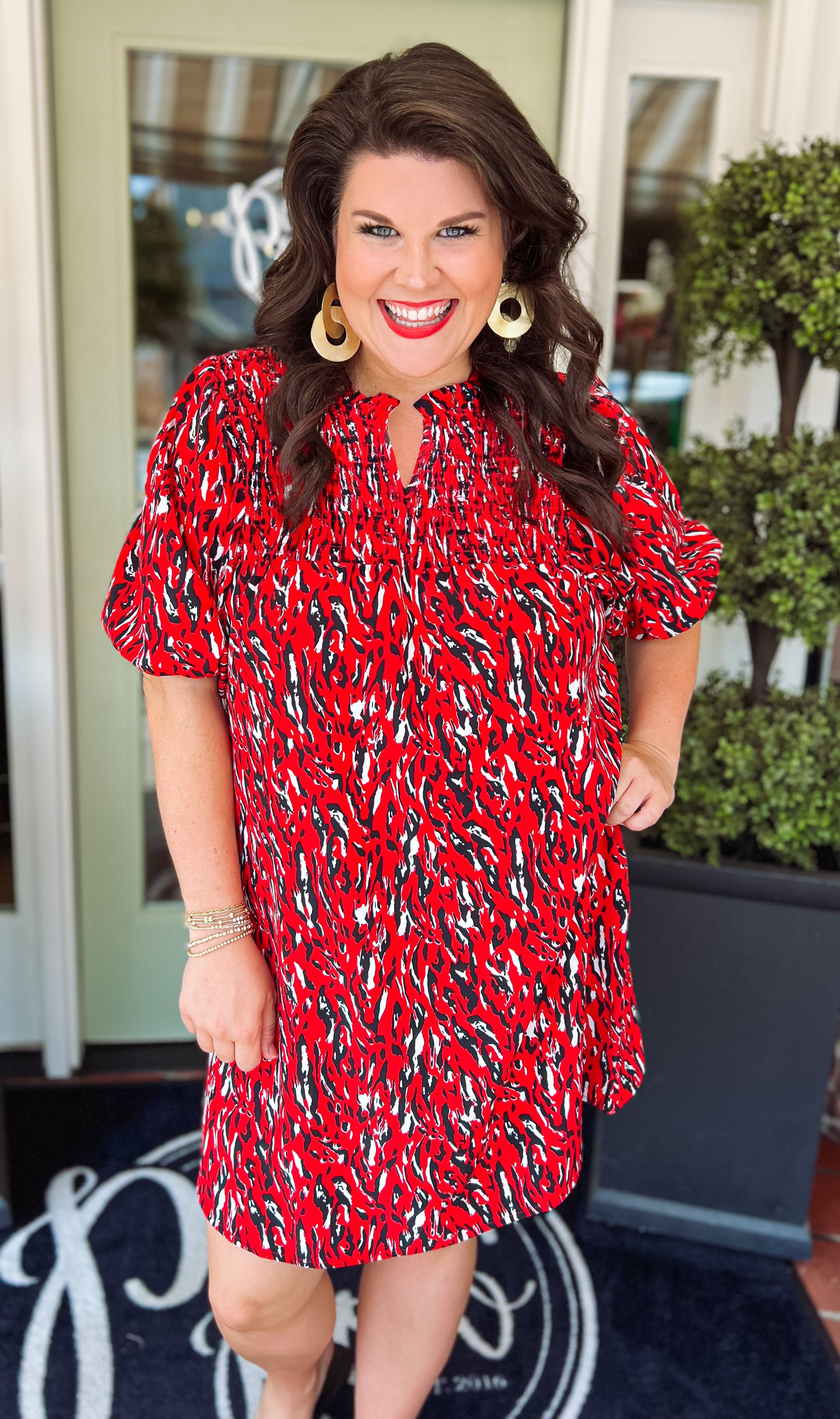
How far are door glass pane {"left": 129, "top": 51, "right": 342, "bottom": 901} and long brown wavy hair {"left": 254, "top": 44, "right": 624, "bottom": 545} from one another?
114 centimetres

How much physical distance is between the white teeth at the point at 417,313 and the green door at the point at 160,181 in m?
1.28

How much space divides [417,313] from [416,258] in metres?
0.05

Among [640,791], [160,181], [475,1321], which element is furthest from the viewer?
[160,181]

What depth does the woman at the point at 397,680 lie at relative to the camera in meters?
1.01

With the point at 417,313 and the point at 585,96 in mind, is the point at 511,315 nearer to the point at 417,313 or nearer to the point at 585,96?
the point at 417,313

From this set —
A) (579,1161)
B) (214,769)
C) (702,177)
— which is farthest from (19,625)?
(702,177)

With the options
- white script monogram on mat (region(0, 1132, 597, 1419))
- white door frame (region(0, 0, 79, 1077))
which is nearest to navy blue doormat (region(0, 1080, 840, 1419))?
white script monogram on mat (region(0, 1132, 597, 1419))

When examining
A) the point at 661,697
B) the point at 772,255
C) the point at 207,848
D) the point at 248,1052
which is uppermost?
the point at 772,255


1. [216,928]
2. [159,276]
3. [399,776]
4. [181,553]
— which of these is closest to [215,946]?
[216,928]

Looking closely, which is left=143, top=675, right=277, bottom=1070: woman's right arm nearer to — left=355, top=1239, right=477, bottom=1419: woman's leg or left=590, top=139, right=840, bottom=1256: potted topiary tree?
left=355, top=1239, right=477, bottom=1419: woman's leg

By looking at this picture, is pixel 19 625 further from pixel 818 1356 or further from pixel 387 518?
pixel 818 1356

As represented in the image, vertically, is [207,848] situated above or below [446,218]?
below

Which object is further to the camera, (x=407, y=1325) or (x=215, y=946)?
(x=407, y=1325)

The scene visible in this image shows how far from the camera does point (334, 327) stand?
108cm
